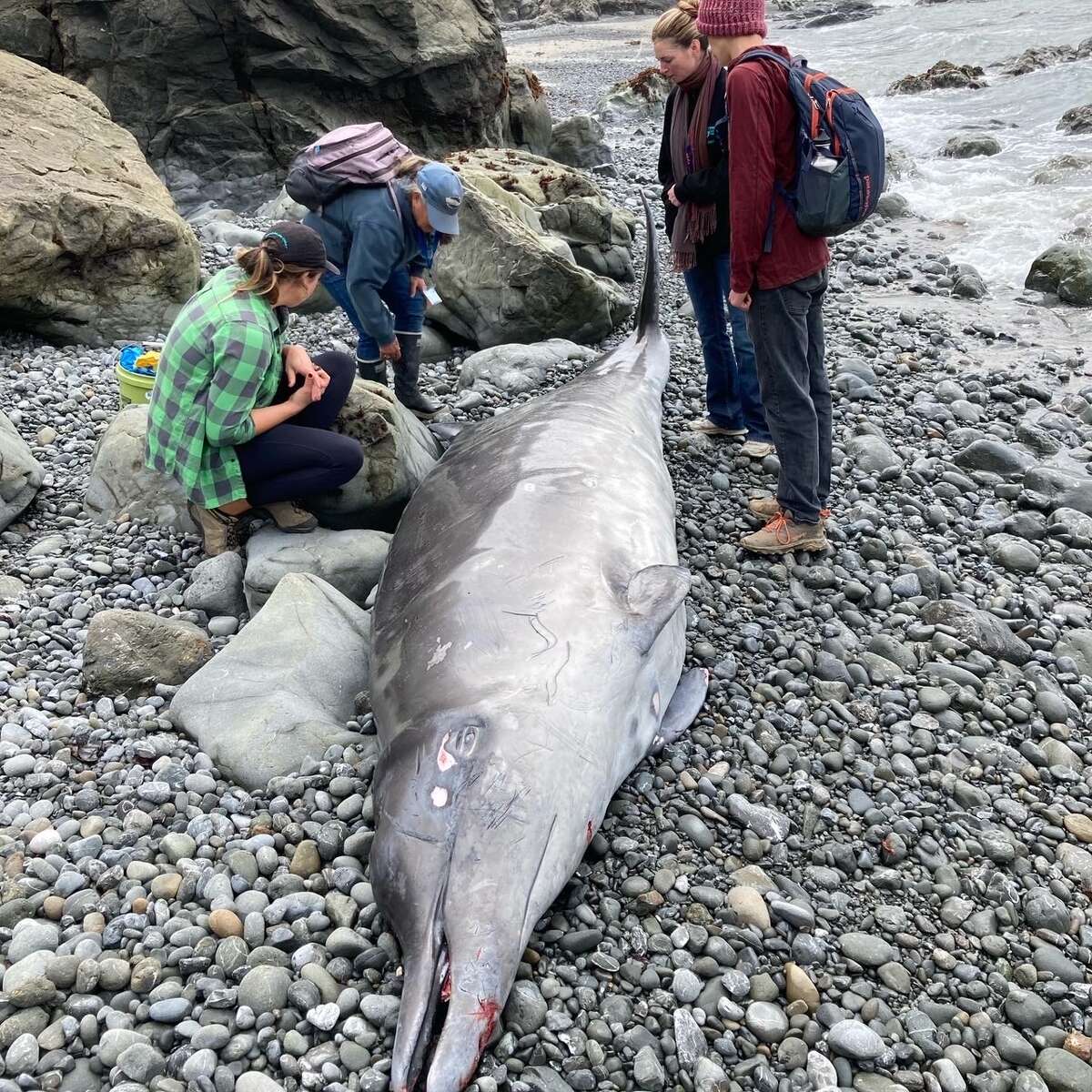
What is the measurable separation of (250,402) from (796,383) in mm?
2671

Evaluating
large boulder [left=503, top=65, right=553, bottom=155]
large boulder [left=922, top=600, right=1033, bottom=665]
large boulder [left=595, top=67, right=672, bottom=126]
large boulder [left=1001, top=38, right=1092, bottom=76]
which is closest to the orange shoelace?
large boulder [left=922, top=600, right=1033, bottom=665]

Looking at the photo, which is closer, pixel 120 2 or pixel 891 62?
pixel 120 2

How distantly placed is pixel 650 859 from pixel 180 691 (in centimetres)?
199

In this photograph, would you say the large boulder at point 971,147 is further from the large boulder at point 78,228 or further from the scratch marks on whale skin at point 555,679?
the scratch marks on whale skin at point 555,679

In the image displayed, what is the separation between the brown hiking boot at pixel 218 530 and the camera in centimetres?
478

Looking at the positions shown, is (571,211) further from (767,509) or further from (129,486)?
(129,486)

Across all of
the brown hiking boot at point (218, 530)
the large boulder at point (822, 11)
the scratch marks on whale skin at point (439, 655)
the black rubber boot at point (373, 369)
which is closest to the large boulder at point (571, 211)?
the black rubber boot at point (373, 369)

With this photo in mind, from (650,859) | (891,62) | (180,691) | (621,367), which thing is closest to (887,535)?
(621,367)

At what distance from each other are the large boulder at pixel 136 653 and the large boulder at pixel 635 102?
65.0 ft

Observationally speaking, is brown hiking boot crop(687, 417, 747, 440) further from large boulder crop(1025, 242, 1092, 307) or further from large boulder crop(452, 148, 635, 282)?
large boulder crop(1025, 242, 1092, 307)

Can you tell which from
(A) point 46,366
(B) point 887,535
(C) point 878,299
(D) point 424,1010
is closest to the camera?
(D) point 424,1010

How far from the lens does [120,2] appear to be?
11148mm

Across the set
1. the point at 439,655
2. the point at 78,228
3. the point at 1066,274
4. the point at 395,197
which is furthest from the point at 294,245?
the point at 1066,274

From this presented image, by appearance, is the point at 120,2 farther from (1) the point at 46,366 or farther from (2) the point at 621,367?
(2) the point at 621,367
